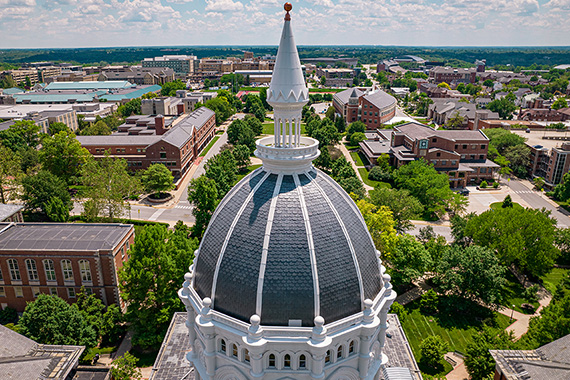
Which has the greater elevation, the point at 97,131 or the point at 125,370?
the point at 97,131

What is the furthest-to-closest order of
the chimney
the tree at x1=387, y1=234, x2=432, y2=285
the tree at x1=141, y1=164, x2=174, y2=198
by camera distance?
the chimney < the tree at x1=141, y1=164, x2=174, y2=198 < the tree at x1=387, y1=234, x2=432, y2=285

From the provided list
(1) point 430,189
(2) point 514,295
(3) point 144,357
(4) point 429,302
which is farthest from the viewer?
(1) point 430,189

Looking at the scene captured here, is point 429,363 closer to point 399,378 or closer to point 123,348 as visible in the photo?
point 399,378

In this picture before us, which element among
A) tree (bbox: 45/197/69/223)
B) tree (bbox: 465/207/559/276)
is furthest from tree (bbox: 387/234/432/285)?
→ tree (bbox: 45/197/69/223)

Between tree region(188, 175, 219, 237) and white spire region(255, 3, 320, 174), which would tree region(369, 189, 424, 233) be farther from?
white spire region(255, 3, 320, 174)

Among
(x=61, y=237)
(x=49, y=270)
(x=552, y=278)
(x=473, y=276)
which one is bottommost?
(x=552, y=278)

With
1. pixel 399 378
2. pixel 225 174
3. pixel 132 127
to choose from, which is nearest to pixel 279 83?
pixel 399 378

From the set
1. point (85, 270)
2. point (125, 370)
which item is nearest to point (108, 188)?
point (85, 270)

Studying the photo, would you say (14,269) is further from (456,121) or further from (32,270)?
(456,121)
